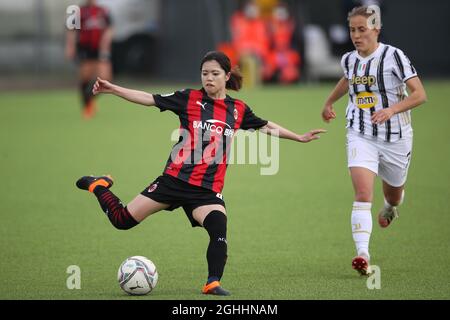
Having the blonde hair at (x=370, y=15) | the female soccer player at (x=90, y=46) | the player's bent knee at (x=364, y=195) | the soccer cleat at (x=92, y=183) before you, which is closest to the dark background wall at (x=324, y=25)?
the female soccer player at (x=90, y=46)

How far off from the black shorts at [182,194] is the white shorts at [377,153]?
1.23 m

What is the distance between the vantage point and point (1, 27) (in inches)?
1032

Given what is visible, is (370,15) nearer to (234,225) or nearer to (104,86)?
(104,86)

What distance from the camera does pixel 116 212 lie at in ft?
23.1

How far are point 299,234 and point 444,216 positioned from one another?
66.2 inches

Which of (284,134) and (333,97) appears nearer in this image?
(284,134)

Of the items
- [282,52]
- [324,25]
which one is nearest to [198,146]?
[282,52]

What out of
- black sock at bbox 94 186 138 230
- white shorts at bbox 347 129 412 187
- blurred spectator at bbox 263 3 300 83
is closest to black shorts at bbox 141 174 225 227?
black sock at bbox 94 186 138 230

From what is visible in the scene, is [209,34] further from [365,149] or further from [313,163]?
[365,149]

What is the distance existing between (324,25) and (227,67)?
19777 millimetres

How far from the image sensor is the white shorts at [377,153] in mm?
7402

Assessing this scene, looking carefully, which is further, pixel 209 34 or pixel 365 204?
pixel 209 34

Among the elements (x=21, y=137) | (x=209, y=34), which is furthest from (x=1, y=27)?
(x=21, y=137)

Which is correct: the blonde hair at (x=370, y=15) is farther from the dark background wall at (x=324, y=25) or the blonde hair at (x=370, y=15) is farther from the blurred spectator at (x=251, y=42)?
the dark background wall at (x=324, y=25)
